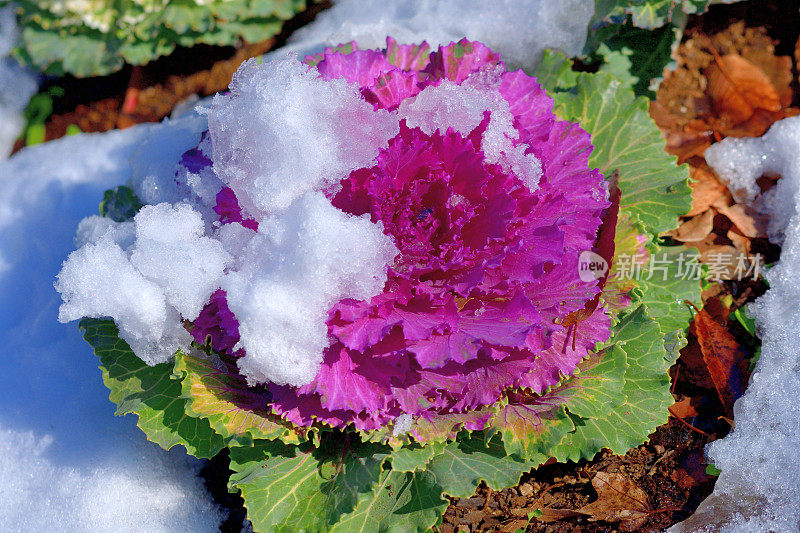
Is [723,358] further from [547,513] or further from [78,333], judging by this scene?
[78,333]

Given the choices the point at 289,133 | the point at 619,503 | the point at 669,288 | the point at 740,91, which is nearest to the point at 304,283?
the point at 289,133

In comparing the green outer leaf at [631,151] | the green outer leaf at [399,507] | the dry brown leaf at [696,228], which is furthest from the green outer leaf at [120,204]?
the dry brown leaf at [696,228]

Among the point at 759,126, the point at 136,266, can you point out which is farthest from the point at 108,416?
the point at 759,126

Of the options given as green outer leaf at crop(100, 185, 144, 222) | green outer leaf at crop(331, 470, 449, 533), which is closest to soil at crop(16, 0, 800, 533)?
green outer leaf at crop(331, 470, 449, 533)

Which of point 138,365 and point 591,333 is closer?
point 591,333

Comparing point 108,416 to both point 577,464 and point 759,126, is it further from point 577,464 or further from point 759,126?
point 759,126
